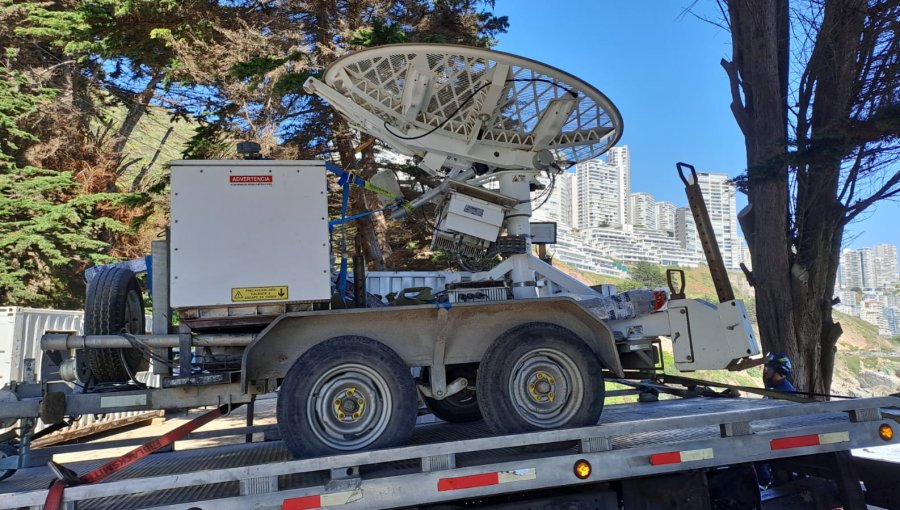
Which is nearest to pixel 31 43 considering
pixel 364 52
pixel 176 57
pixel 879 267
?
pixel 176 57

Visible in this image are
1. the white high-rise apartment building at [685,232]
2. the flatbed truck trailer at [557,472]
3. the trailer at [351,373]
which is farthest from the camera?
the white high-rise apartment building at [685,232]

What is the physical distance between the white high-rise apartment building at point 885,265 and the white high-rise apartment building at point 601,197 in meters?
41.1

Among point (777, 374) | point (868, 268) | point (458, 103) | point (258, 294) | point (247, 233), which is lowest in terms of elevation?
point (777, 374)

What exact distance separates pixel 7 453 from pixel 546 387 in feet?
14.2

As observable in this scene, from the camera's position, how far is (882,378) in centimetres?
3002

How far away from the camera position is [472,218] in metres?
5.82

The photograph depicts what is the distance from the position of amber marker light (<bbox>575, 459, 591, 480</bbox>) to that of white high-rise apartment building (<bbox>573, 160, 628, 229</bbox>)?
80.9 metres

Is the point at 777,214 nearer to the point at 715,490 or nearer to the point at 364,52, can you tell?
the point at 715,490

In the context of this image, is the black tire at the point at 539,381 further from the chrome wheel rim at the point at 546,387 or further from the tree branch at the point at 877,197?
the tree branch at the point at 877,197

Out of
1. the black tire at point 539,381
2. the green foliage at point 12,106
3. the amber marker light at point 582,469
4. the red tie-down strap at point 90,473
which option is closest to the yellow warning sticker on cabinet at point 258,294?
the red tie-down strap at point 90,473

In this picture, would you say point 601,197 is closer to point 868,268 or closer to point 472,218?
point 868,268

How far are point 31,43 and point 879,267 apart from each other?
150ft

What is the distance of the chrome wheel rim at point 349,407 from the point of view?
423cm

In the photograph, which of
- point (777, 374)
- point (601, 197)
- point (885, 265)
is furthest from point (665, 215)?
Result: point (777, 374)
